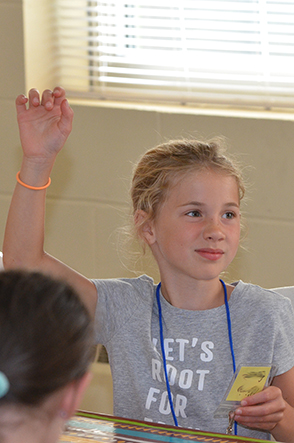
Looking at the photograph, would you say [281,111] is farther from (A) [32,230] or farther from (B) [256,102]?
(A) [32,230]

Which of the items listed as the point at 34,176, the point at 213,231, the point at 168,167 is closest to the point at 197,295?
the point at 213,231

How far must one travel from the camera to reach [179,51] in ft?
7.91

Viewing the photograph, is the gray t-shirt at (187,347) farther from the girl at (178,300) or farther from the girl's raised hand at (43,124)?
the girl's raised hand at (43,124)

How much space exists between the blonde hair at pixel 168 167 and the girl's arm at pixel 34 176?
0.84ft

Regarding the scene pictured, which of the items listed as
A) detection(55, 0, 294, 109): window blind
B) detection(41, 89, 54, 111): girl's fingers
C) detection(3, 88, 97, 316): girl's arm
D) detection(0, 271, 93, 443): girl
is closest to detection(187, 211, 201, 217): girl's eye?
detection(3, 88, 97, 316): girl's arm

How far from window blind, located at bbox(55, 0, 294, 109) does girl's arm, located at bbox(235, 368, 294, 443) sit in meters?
1.34

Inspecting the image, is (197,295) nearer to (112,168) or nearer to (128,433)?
(128,433)

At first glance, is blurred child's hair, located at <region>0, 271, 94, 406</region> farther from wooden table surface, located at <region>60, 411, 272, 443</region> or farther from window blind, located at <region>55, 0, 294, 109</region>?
window blind, located at <region>55, 0, 294, 109</region>

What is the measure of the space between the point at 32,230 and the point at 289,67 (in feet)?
4.41

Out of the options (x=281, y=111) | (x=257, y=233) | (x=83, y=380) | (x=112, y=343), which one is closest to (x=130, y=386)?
(x=112, y=343)

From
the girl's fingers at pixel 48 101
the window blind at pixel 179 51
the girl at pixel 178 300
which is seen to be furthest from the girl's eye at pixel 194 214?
the window blind at pixel 179 51

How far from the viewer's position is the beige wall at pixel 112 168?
2205 millimetres

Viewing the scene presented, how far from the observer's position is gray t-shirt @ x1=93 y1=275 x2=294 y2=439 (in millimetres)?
1341

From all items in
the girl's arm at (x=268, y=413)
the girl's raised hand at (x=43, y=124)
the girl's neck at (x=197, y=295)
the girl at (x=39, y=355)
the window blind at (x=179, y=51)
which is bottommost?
the girl's arm at (x=268, y=413)
